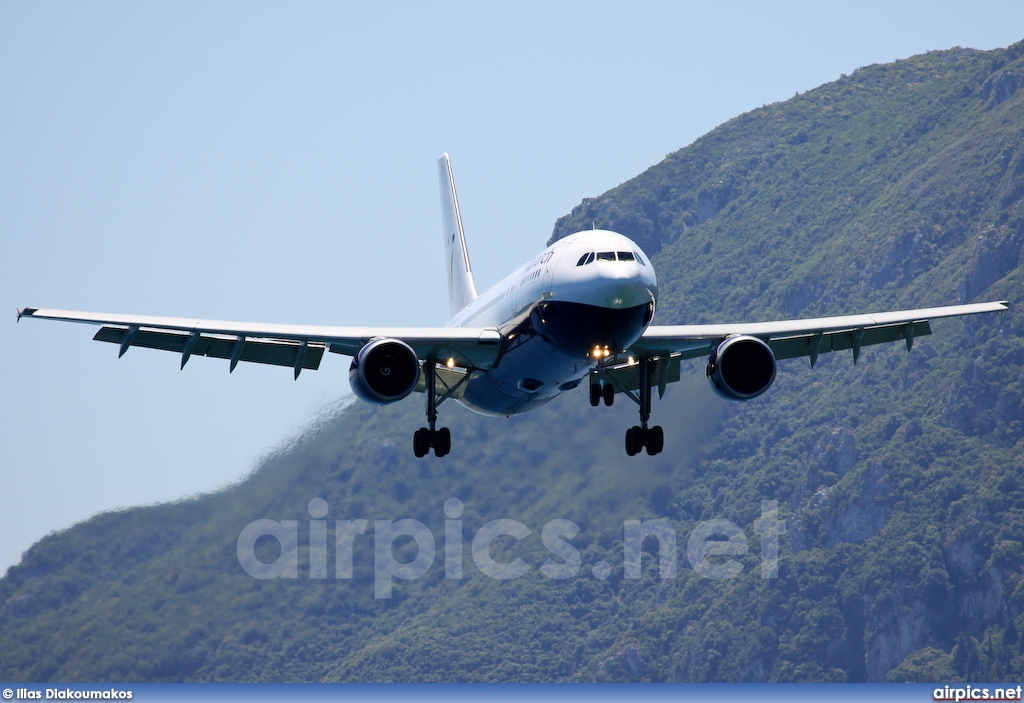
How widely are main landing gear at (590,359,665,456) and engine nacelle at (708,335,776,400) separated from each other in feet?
8.93

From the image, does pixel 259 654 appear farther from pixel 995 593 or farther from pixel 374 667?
pixel 995 593

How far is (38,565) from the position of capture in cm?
10056

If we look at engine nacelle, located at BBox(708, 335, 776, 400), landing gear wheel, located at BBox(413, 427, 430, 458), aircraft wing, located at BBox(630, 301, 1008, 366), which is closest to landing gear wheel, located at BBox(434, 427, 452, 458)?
landing gear wheel, located at BBox(413, 427, 430, 458)

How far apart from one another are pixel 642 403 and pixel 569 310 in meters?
6.91

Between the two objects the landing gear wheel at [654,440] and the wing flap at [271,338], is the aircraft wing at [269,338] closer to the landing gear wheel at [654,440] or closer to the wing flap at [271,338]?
the wing flap at [271,338]

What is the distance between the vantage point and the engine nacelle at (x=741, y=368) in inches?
1629

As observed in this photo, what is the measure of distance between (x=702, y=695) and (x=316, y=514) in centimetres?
5618

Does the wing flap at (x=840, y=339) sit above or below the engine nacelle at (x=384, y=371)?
above

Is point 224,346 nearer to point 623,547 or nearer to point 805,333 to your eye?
point 805,333

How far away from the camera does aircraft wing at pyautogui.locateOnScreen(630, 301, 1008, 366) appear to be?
139ft

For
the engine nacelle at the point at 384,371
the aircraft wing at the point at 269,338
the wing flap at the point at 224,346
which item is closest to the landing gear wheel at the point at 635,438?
the aircraft wing at the point at 269,338

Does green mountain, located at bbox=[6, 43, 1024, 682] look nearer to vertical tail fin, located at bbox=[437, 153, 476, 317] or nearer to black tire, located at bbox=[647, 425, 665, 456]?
vertical tail fin, located at bbox=[437, 153, 476, 317]

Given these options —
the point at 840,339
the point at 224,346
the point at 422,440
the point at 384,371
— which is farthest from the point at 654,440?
the point at 224,346

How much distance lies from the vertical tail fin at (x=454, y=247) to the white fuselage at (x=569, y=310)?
802 inches
